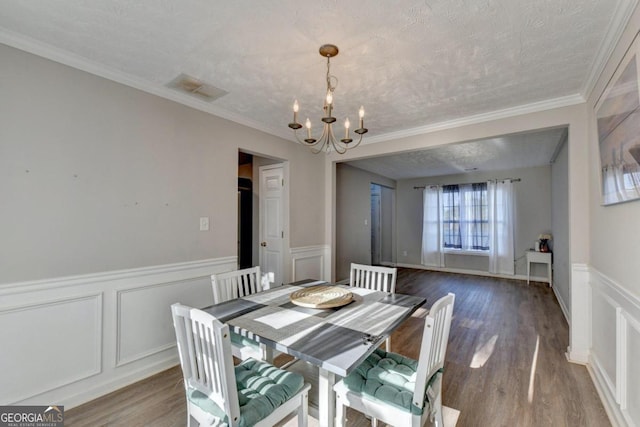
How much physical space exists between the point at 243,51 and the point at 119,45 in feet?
2.74

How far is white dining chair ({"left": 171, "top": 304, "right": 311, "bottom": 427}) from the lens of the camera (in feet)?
3.85

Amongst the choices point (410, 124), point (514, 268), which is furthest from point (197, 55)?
point (514, 268)

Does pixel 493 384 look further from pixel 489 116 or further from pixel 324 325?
pixel 489 116

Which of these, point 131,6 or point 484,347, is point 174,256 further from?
point 484,347

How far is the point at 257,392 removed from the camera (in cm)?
138

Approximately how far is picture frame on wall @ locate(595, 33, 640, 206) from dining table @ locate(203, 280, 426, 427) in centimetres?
139

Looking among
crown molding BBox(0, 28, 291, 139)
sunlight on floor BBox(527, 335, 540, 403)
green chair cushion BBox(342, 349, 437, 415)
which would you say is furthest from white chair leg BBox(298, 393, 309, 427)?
crown molding BBox(0, 28, 291, 139)

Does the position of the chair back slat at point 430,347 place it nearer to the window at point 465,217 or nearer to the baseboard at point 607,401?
the baseboard at point 607,401

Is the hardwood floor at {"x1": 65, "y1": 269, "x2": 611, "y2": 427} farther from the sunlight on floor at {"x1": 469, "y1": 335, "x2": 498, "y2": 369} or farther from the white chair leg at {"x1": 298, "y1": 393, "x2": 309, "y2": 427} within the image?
the white chair leg at {"x1": 298, "y1": 393, "x2": 309, "y2": 427}

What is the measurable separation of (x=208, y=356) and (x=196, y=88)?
2194mm

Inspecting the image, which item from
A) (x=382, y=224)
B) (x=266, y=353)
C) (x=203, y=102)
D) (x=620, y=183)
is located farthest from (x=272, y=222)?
(x=382, y=224)

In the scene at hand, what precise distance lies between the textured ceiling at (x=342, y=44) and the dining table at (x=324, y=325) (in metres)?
1.74

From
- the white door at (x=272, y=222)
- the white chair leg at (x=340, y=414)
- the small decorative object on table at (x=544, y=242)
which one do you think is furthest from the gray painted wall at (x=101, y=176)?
the small decorative object on table at (x=544, y=242)

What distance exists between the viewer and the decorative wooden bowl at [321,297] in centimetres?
186
